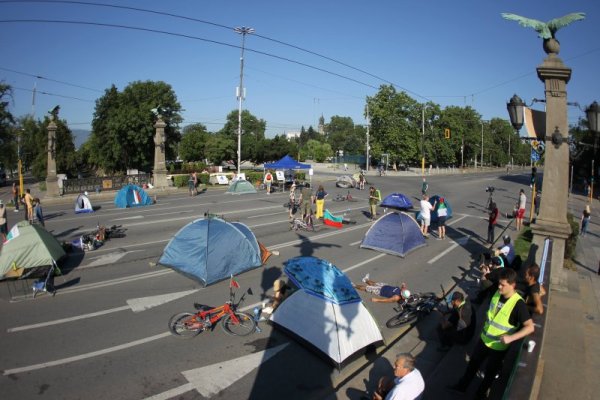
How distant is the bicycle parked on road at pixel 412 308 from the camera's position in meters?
8.40

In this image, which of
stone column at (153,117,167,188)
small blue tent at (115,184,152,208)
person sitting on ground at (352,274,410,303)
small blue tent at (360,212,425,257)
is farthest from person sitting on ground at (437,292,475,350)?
stone column at (153,117,167,188)

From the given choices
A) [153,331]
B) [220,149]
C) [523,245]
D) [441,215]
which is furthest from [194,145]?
[153,331]

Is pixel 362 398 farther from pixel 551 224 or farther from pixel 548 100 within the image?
pixel 548 100

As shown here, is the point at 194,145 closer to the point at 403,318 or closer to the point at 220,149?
the point at 220,149

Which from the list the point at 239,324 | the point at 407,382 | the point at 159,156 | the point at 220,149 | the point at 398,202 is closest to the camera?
the point at 407,382

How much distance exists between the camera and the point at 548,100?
9711 millimetres

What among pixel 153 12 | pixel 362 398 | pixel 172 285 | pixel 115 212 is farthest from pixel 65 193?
pixel 362 398

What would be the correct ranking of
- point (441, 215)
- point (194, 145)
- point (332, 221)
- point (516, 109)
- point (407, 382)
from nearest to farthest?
point (407, 382)
point (516, 109)
point (441, 215)
point (332, 221)
point (194, 145)

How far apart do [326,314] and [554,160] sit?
7082 millimetres

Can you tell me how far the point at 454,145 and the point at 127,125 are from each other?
6676 centimetres

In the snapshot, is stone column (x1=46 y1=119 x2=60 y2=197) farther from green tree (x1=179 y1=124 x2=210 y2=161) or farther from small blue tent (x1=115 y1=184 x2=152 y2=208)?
green tree (x1=179 y1=124 x2=210 y2=161)

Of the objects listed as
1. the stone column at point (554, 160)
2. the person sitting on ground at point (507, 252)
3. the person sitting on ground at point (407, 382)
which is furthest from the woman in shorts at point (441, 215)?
the person sitting on ground at point (407, 382)

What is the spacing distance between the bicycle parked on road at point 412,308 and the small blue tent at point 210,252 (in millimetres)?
4507

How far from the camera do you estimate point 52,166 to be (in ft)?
86.5
